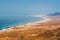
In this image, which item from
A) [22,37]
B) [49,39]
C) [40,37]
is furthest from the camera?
[40,37]

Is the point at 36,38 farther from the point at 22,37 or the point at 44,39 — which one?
the point at 22,37

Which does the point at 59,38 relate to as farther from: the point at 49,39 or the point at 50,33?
the point at 50,33

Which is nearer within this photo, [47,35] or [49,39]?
[49,39]

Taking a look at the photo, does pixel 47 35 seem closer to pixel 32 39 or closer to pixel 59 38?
pixel 32 39

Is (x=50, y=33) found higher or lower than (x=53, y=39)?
higher

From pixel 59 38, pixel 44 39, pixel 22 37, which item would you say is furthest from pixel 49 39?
pixel 22 37

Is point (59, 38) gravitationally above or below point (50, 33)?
below

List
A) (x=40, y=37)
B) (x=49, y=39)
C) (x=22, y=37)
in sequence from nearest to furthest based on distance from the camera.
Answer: (x=22, y=37) → (x=49, y=39) → (x=40, y=37)

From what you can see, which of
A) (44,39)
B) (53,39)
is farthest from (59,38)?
(44,39)

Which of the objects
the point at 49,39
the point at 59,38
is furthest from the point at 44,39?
the point at 59,38
